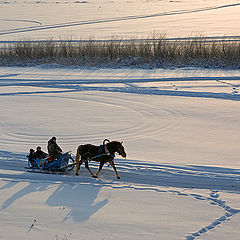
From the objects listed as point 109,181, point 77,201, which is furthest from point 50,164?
point 77,201

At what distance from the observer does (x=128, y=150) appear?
10.9 meters

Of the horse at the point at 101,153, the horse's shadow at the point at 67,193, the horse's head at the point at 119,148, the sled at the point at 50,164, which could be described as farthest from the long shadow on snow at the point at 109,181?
the horse's head at the point at 119,148

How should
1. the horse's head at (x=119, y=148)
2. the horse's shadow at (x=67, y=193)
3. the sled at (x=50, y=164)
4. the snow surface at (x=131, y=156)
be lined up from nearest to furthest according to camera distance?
the snow surface at (x=131, y=156), the horse's shadow at (x=67, y=193), the horse's head at (x=119, y=148), the sled at (x=50, y=164)

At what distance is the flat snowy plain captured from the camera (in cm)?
704

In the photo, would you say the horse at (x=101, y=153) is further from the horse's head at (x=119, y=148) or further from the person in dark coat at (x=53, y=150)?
the person in dark coat at (x=53, y=150)

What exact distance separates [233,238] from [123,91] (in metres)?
11.8

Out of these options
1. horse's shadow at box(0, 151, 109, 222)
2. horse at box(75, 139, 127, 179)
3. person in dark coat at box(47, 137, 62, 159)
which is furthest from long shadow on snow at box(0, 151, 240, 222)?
person in dark coat at box(47, 137, 62, 159)

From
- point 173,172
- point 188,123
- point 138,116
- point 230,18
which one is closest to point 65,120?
point 138,116

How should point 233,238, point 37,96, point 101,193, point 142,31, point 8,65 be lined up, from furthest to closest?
point 142,31 → point 8,65 → point 37,96 → point 101,193 → point 233,238

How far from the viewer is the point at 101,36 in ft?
104

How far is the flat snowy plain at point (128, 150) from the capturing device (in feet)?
23.1

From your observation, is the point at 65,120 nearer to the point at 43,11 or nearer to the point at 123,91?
the point at 123,91

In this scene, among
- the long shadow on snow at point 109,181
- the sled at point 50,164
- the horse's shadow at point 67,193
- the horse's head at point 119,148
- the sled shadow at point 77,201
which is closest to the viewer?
the sled shadow at point 77,201

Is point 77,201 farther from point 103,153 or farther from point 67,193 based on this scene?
point 103,153
